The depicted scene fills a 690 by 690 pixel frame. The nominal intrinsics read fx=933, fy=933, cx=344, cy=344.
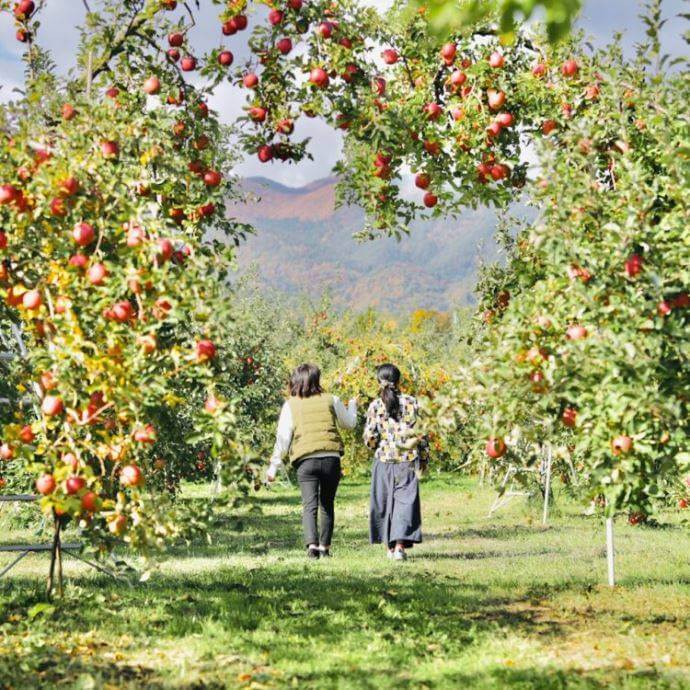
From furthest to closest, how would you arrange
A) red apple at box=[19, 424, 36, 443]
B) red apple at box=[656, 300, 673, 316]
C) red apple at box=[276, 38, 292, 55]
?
1. red apple at box=[276, 38, 292, 55]
2. red apple at box=[19, 424, 36, 443]
3. red apple at box=[656, 300, 673, 316]

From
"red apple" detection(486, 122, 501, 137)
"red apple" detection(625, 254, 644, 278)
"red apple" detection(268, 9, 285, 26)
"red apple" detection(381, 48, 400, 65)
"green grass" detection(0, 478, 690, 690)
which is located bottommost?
"green grass" detection(0, 478, 690, 690)

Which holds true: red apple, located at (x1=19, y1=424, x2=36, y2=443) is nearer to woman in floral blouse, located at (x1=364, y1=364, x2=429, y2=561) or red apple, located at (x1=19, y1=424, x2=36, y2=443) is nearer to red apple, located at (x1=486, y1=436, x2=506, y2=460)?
red apple, located at (x1=486, y1=436, x2=506, y2=460)

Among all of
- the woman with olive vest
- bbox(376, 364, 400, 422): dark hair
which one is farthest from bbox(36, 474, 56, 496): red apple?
bbox(376, 364, 400, 422): dark hair

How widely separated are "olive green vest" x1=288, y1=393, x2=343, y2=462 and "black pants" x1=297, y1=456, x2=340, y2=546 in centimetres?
11

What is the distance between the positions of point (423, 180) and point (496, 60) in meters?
0.83

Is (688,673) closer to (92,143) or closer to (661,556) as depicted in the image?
(92,143)

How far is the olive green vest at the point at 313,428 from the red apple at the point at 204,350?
3.98 meters

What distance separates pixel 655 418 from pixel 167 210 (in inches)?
111

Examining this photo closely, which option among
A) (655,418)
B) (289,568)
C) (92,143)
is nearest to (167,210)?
(92,143)

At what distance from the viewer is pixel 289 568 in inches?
302

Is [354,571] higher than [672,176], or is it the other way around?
[672,176]

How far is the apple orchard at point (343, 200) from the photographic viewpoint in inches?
174

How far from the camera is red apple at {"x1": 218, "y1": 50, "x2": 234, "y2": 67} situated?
5.59m

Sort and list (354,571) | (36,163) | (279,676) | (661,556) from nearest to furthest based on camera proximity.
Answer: (279,676) < (36,163) < (354,571) < (661,556)
